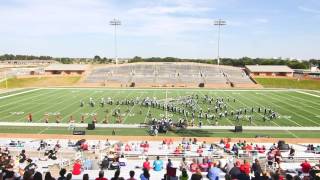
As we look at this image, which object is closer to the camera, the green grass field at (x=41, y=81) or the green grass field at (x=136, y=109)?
the green grass field at (x=136, y=109)

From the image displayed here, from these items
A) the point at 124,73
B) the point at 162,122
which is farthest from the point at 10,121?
the point at 124,73

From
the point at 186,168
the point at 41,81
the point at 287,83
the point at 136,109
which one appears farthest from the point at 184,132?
the point at 41,81

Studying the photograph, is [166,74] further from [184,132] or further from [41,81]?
[184,132]

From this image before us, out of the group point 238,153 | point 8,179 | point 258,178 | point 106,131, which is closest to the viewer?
point 8,179

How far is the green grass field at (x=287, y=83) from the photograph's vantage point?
246 feet

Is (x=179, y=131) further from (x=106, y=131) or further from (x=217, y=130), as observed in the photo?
(x=106, y=131)

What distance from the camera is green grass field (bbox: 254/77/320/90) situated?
74938mm

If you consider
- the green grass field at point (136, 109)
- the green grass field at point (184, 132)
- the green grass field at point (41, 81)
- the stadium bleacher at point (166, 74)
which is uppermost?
the stadium bleacher at point (166, 74)

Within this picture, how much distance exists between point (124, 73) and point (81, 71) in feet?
33.3

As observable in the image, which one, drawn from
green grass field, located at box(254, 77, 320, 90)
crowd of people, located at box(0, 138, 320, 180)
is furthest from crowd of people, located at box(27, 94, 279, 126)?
green grass field, located at box(254, 77, 320, 90)

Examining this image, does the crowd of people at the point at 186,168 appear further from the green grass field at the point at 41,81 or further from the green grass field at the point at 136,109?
the green grass field at the point at 41,81

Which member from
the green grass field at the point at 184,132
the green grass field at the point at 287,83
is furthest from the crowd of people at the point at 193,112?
the green grass field at the point at 287,83

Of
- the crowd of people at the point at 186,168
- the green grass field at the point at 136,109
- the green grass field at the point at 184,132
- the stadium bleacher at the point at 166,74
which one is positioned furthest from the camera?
the stadium bleacher at the point at 166,74

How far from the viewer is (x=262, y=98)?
55500 mm
